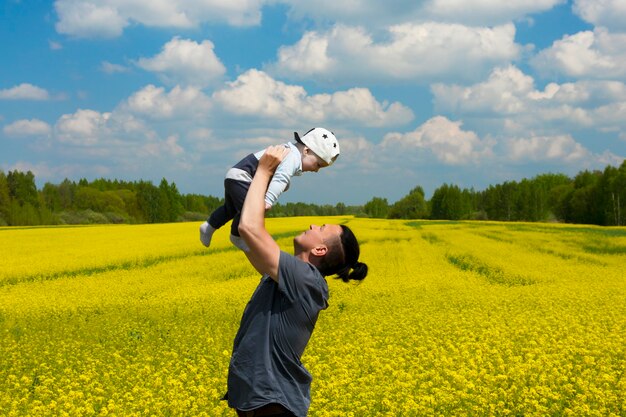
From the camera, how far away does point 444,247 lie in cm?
2891

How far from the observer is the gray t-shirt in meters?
2.91

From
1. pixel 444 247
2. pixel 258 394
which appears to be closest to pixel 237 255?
pixel 444 247

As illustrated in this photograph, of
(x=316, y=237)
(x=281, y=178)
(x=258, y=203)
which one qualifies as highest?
(x=281, y=178)

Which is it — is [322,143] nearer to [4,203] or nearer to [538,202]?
[4,203]

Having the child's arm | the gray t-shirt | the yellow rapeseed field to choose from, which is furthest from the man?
the yellow rapeseed field

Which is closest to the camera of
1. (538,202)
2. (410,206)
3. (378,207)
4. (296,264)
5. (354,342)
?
(296,264)

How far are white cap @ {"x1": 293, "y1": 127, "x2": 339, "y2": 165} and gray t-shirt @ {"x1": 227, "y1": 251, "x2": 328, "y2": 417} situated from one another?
0.54 m

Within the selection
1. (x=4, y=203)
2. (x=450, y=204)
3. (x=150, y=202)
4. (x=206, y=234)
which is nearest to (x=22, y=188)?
(x=4, y=203)

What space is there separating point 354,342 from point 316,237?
6.79 m

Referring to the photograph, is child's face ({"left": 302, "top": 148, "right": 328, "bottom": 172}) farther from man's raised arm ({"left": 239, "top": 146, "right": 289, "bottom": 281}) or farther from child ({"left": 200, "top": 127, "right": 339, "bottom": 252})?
man's raised arm ({"left": 239, "top": 146, "right": 289, "bottom": 281})

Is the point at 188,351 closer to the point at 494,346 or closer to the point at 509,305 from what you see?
the point at 494,346

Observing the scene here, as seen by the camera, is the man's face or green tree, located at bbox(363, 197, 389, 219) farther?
green tree, located at bbox(363, 197, 389, 219)

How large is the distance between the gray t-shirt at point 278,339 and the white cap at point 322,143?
0.54 metres

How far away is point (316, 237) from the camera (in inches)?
121
